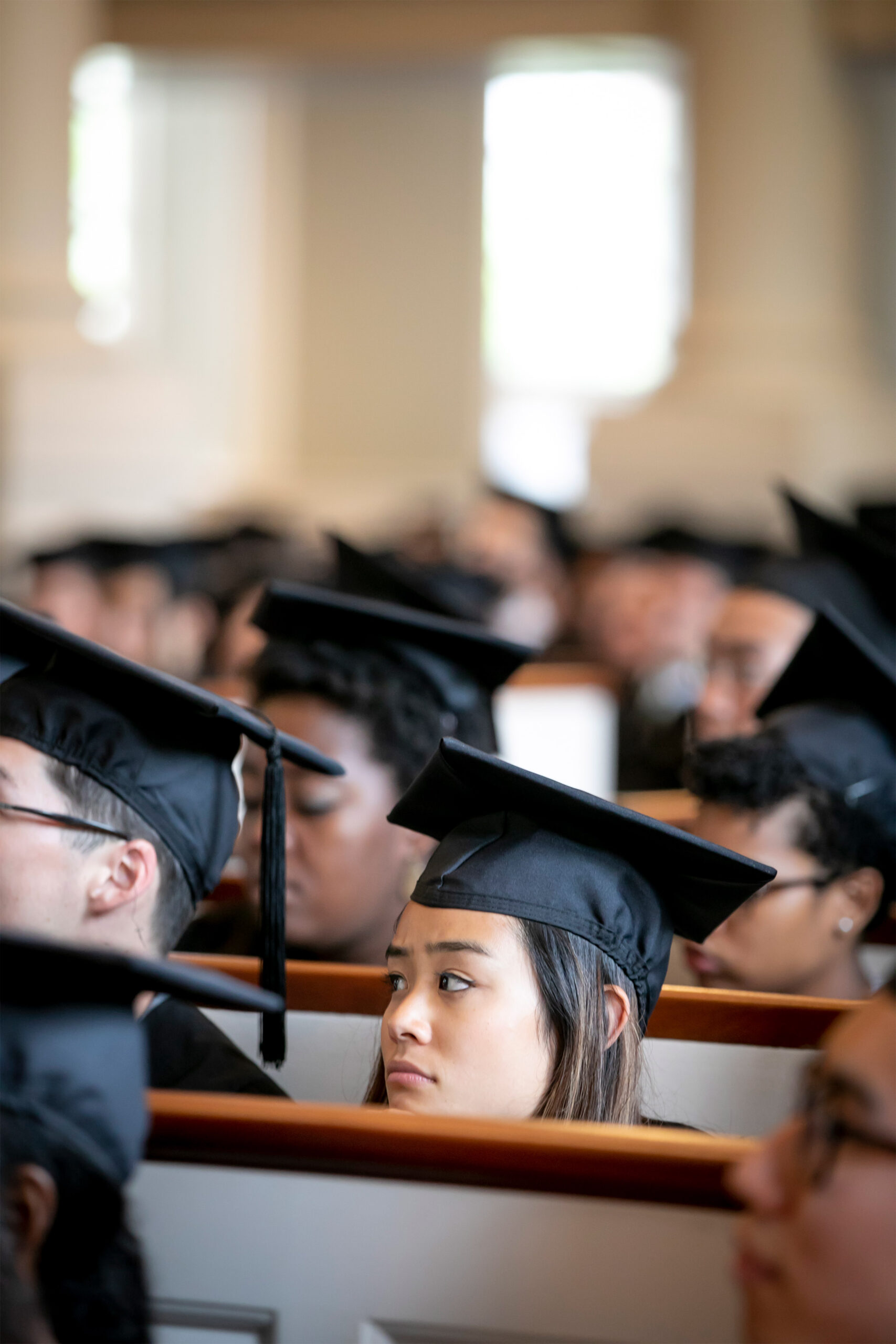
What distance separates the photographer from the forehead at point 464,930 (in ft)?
5.74

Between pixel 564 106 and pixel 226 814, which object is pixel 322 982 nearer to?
pixel 226 814

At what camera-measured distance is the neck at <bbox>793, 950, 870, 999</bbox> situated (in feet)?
7.88

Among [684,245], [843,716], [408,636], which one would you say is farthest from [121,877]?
[684,245]

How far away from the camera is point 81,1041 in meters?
1.26

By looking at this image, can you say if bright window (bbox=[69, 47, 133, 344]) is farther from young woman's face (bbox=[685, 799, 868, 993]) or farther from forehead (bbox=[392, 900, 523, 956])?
forehead (bbox=[392, 900, 523, 956])

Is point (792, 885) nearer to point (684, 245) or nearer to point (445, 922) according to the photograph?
point (445, 922)

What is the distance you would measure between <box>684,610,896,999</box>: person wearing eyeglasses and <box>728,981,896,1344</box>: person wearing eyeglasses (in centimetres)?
116

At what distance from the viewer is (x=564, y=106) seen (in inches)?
509

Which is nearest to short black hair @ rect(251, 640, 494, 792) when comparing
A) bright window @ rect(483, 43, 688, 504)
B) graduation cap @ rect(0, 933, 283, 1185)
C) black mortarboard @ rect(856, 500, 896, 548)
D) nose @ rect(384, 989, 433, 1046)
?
nose @ rect(384, 989, 433, 1046)

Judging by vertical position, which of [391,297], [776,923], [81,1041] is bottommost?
[776,923]

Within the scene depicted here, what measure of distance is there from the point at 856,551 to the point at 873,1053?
8.45 ft

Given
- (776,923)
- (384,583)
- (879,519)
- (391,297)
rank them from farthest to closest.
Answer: (391,297)
(879,519)
(384,583)
(776,923)

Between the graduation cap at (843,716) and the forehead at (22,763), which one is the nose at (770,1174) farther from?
the graduation cap at (843,716)

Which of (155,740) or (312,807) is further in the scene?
(312,807)
